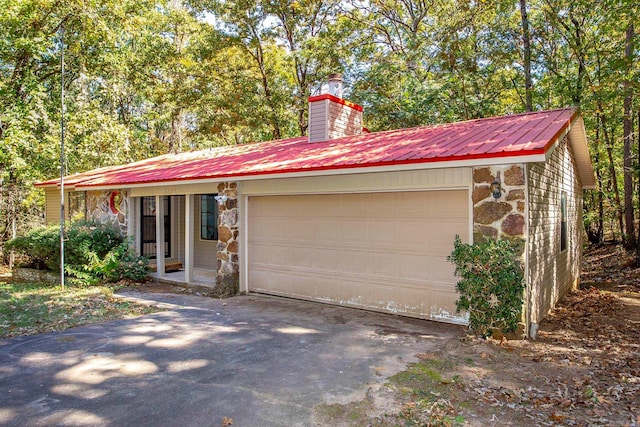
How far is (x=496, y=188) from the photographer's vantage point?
5.66 metres

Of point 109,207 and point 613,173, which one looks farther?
point 613,173

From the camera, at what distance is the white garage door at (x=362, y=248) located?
20.8 feet

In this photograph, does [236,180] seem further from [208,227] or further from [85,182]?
[85,182]

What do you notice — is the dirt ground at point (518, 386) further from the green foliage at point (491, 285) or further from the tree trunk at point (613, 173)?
the tree trunk at point (613, 173)

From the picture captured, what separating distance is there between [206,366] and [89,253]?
21.8 feet

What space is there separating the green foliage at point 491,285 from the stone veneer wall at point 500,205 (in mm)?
212

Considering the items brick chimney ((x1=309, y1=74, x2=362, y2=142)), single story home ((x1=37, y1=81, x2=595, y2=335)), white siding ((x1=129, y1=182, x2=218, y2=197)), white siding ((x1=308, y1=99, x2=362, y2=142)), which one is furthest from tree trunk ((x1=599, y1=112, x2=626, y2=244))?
white siding ((x1=129, y1=182, x2=218, y2=197))

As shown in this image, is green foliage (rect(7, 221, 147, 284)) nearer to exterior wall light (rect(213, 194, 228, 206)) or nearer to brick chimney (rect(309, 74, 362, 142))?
exterior wall light (rect(213, 194, 228, 206))

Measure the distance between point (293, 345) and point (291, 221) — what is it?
317 centimetres

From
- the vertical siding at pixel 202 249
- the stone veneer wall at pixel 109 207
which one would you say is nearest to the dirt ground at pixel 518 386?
the vertical siding at pixel 202 249

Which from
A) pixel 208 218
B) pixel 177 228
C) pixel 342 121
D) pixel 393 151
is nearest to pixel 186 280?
pixel 208 218

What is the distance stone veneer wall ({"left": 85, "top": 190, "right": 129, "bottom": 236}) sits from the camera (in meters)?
10.9

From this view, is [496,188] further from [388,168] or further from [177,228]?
[177,228]

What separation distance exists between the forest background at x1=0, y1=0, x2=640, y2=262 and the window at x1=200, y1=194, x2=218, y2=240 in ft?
16.5
